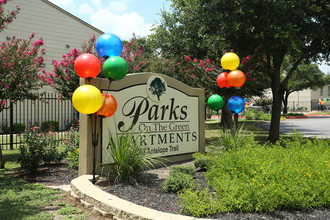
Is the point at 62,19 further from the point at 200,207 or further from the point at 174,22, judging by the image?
the point at 200,207

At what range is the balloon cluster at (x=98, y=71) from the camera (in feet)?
15.8

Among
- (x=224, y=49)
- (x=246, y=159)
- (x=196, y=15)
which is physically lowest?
(x=246, y=159)

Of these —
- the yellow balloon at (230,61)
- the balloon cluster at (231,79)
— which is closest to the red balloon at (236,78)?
the balloon cluster at (231,79)

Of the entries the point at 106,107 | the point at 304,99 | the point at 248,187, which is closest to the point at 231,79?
the point at 106,107

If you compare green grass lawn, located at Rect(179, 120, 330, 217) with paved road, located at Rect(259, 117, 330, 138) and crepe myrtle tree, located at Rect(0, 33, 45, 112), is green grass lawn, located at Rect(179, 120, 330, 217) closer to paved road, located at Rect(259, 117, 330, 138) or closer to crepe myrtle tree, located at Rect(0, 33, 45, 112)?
crepe myrtle tree, located at Rect(0, 33, 45, 112)

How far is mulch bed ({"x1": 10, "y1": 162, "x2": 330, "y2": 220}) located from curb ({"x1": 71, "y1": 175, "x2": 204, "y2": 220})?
1.12ft

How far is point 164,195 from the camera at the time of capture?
4.54 m

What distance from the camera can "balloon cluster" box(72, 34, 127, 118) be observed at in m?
4.83

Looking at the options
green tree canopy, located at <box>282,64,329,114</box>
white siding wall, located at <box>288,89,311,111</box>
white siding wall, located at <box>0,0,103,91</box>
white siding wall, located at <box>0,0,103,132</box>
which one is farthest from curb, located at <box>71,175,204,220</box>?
white siding wall, located at <box>288,89,311,111</box>

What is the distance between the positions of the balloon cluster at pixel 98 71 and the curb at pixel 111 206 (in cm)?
140

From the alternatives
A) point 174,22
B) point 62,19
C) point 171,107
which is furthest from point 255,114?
point 171,107

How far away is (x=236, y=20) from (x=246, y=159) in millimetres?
6873

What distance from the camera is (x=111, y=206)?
3.79 m

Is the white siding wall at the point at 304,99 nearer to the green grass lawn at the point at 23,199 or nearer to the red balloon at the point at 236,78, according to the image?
the red balloon at the point at 236,78
